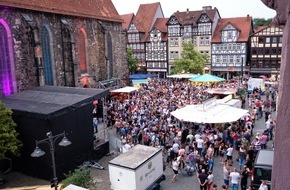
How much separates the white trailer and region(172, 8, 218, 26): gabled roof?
46.2 metres

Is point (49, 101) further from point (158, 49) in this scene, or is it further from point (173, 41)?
point (158, 49)

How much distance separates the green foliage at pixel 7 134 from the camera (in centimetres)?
1502

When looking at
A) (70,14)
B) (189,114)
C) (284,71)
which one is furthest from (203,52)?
(284,71)

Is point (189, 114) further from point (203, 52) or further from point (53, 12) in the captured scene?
point (203, 52)

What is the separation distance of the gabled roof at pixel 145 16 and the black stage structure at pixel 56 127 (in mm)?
47371

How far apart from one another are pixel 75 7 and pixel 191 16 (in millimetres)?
29565

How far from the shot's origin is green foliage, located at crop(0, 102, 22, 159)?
15.0 meters

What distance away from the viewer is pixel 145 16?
66938mm

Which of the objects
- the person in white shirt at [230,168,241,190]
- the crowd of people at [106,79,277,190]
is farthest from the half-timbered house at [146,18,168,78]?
the person in white shirt at [230,168,241,190]

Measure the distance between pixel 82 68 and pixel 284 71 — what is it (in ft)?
115

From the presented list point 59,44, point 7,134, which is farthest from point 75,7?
point 7,134

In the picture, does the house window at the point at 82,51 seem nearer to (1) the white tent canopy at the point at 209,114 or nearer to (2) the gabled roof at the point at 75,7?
(2) the gabled roof at the point at 75,7

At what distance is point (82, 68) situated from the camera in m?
35.4

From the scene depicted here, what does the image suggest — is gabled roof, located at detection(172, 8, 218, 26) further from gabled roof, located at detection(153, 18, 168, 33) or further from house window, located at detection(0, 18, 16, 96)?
house window, located at detection(0, 18, 16, 96)
